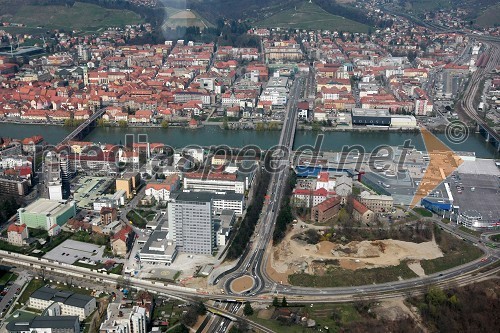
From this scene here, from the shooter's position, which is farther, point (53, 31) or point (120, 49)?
point (53, 31)

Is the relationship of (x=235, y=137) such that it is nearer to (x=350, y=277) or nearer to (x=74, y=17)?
(x=350, y=277)

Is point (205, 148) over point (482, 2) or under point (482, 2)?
under

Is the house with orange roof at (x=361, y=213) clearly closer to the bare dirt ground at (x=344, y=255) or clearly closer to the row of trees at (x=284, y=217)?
the bare dirt ground at (x=344, y=255)

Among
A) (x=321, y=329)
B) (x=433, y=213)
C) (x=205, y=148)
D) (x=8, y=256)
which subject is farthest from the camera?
(x=205, y=148)

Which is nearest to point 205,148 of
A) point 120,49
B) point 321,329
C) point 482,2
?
point 321,329

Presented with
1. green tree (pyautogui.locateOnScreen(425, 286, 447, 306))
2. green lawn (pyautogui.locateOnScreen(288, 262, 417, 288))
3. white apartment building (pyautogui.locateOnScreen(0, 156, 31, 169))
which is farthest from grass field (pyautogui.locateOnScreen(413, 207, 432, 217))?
white apartment building (pyautogui.locateOnScreen(0, 156, 31, 169))

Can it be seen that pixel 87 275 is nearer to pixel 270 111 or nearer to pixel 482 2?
pixel 270 111

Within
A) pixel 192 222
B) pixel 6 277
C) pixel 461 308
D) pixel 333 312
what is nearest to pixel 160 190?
pixel 192 222

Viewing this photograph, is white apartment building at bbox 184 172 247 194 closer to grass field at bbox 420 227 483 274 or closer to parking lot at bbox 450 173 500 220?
grass field at bbox 420 227 483 274
